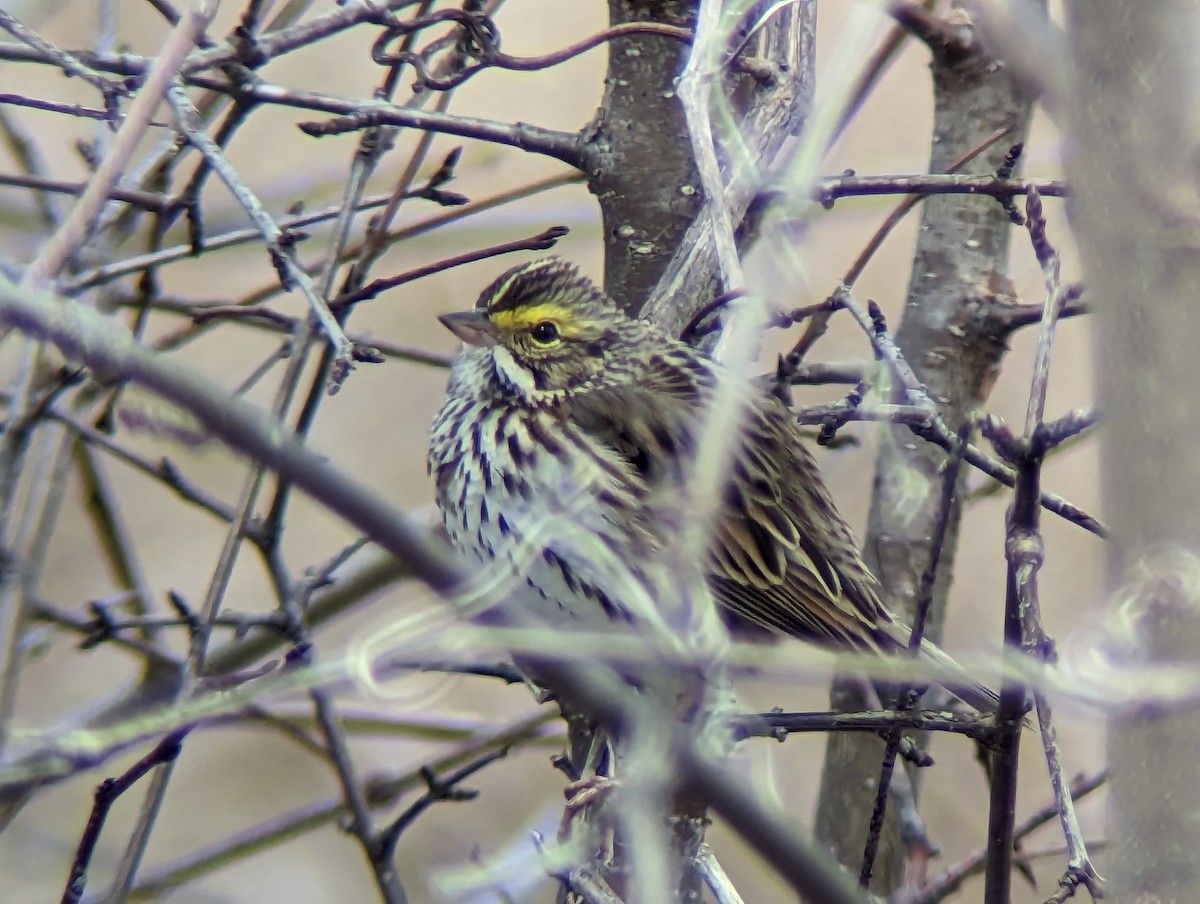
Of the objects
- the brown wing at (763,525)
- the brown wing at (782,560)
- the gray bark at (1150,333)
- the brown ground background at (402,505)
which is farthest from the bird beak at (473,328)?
the gray bark at (1150,333)

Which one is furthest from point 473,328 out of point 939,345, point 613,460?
point 939,345

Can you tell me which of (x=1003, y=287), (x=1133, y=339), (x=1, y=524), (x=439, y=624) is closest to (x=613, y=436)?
(x=1003, y=287)

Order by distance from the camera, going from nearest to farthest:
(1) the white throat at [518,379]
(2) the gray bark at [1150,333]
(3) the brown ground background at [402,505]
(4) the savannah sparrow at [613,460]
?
1. (2) the gray bark at [1150,333]
2. (4) the savannah sparrow at [613,460]
3. (1) the white throat at [518,379]
4. (3) the brown ground background at [402,505]

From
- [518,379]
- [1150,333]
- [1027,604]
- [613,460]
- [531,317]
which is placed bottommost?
[1027,604]

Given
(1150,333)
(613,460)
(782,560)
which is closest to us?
(1150,333)

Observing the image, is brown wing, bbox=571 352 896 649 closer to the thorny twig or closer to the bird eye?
the bird eye

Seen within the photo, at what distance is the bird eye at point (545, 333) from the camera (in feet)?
9.38

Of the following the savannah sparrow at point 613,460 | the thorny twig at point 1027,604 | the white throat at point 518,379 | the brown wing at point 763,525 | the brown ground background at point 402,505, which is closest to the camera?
the thorny twig at point 1027,604

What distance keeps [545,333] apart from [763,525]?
21.0 inches

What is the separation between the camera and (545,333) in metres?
2.87

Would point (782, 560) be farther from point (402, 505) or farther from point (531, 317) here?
point (402, 505)

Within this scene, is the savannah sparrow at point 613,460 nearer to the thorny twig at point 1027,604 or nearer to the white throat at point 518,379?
the white throat at point 518,379

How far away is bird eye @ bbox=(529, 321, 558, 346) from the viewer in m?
2.86

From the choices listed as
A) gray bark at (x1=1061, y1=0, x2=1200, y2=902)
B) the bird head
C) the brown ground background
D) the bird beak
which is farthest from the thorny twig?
the brown ground background
